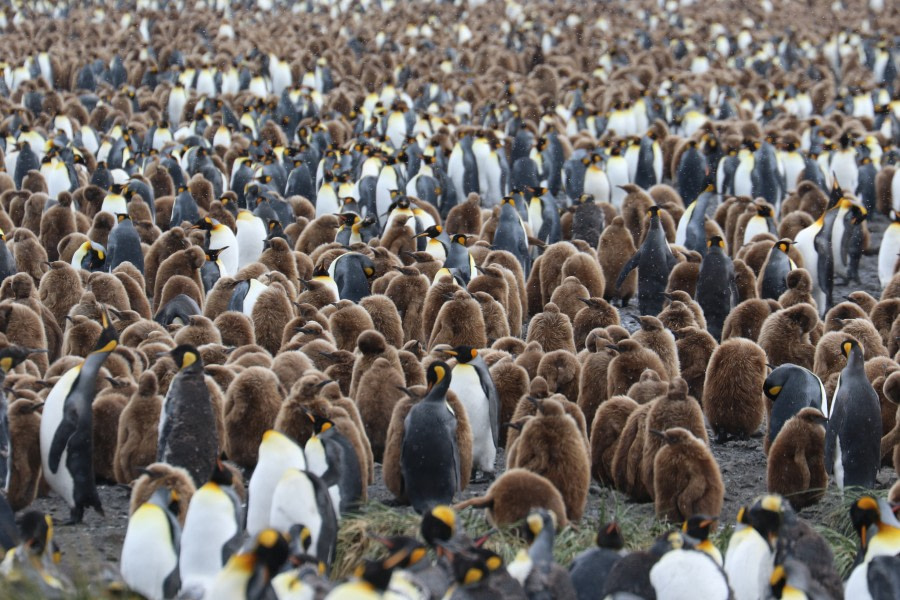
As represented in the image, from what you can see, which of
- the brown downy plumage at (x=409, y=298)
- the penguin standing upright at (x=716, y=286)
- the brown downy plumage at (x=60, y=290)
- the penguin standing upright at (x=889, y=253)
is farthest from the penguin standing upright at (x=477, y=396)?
the penguin standing upright at (x=889, y=253)

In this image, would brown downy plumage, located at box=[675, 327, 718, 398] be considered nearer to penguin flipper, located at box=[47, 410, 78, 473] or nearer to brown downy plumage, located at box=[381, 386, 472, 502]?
brown downy plumage, located at box=[381, 386, 472, 502]

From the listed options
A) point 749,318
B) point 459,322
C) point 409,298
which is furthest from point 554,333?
point 749,318

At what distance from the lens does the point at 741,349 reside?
7.32 metres

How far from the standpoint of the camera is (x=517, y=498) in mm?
5477

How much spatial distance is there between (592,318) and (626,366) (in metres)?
1.48

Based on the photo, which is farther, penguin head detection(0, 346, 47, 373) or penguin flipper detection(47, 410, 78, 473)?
penguin head detection(0, 346, 47, 373)

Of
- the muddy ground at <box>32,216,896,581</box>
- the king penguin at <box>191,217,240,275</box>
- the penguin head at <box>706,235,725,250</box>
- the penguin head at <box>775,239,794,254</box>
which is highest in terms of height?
the king penguin at <box>191,217,240,275</box>

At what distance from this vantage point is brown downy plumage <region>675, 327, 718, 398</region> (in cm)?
796

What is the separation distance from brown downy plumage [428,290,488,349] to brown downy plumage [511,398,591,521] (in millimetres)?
2201

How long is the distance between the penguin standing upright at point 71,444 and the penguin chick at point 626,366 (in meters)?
3.00

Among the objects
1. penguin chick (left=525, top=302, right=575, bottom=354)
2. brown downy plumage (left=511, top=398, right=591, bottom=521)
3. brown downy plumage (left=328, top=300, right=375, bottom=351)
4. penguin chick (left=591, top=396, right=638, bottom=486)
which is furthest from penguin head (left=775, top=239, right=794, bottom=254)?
brown downy plumage (left=511, top=398, right=591, bottom=521)

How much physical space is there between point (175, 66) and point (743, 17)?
14.7 m

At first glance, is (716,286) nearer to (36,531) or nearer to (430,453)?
(430,453)

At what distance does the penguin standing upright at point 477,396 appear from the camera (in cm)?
681
